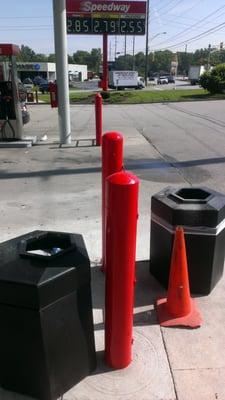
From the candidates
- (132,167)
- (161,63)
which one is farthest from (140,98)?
(161,63)

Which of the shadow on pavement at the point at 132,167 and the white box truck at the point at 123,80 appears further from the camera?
the white box truck at the point at 123,80

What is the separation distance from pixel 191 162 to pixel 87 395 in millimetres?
6620

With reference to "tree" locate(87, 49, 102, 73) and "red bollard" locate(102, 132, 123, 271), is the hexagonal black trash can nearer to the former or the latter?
"red bollard" locate(102, 132, 123, 271)

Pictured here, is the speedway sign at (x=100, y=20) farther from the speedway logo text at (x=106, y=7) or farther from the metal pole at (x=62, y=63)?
the metal pole at (x=62, y=63)

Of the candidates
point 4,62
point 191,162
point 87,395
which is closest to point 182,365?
point 87,395

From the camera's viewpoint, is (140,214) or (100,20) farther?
(100,20)

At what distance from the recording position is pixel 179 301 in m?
3.16

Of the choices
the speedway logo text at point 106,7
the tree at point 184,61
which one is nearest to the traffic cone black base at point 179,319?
the speedway logo text at point 106,7

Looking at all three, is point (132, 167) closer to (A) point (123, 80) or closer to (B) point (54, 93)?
(B) point (54, 93)

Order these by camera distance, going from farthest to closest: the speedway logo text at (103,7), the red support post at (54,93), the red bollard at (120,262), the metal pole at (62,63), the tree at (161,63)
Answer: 1. the tree at (161,63)
2. the speedway logo text at (103,7)
3. the red support post at (54,93)
4. the metal pole at (62,63)
5. the red bollard at (120,262)

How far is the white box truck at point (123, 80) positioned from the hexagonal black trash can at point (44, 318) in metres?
49.7

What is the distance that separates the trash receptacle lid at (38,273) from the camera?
212cm

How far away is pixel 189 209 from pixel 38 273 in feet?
5.08

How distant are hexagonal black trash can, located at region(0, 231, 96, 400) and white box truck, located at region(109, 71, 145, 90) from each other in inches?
1959
